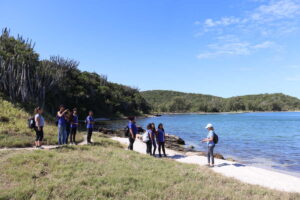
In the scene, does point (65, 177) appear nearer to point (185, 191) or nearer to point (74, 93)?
point (185, 191)

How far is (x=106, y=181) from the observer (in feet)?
21.8

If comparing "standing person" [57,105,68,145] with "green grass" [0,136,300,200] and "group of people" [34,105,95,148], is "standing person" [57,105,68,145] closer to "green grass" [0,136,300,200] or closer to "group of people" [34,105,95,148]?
"group of people" [34,105,95,148]

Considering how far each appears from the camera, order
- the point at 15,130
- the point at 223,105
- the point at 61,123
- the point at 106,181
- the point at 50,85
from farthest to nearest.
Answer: the point at 223,105 < the point at 50,85 < the point at 15,130 < the point at 61,123 < the point at 106,181

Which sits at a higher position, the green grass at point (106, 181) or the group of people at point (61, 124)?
the group of people at point (61, 124)

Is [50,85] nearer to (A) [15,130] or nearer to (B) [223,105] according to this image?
(A) [15,130]

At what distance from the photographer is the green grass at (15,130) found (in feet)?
40.5

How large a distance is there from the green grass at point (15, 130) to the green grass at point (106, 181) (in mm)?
3432

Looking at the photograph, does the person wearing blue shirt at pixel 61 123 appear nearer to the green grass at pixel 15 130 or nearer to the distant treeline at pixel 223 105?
the green grass at pixel 15 130

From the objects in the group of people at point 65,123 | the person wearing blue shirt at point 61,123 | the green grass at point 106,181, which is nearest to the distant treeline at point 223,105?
the group of people at point 65,123

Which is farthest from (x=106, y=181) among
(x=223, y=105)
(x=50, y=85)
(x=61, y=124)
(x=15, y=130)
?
(x=223, y=105)

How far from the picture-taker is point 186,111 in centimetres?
16525

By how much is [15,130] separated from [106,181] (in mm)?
11210

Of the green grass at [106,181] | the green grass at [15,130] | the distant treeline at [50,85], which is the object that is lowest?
the green grass at [106,181]

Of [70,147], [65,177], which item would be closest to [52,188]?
[65,177]
